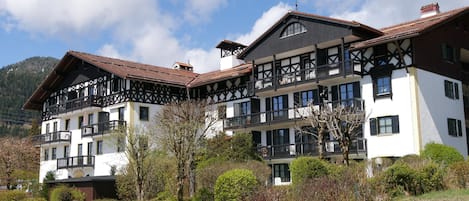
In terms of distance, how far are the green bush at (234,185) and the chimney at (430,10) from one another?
64.5 feet

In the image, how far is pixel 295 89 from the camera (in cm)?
3934

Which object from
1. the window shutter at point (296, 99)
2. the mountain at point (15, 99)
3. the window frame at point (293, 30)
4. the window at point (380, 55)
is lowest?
the window shutter at point (296, 99)

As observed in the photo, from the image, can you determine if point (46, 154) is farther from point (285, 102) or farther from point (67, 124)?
point (285, 102)

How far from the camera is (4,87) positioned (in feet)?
Answer: 563

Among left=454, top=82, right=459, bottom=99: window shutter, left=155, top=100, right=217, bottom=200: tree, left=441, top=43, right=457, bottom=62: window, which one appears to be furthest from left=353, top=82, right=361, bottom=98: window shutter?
left=155, top=100, right=217, bottom=200: tree

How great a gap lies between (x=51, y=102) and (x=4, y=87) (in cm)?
12781

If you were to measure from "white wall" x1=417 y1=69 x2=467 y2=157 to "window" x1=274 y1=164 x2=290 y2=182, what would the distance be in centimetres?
1015

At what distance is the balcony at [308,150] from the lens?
114ft

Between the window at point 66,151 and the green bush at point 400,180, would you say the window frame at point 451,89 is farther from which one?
the window at point 66,151

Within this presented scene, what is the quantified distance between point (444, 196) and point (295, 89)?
740 inches

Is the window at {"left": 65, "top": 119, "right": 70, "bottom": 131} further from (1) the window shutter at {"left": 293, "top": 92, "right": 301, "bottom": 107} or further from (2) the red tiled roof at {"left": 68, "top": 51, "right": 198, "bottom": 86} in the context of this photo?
(1) the window shutter at {"left": 293, "top": 92, "right": 301, "bottom": 107}

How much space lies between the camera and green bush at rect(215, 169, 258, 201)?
81.8 ft

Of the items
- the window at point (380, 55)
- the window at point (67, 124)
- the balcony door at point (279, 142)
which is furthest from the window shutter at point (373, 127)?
the window at point (67, 124)

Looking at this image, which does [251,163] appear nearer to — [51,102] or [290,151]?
[290,151]
